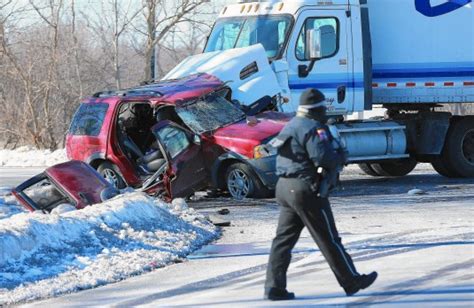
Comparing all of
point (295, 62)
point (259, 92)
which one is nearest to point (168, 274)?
point (259, 92)

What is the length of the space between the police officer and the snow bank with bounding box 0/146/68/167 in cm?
1909

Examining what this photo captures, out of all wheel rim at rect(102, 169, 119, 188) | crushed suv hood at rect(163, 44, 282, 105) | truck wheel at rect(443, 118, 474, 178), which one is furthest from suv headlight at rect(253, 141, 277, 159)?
truck wheel at rect(443, 118, 474, 178)

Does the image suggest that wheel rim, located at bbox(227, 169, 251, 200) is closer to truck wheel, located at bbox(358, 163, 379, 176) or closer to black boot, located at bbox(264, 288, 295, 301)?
truck wheel, located at bbox(358, 163, 379, 176)

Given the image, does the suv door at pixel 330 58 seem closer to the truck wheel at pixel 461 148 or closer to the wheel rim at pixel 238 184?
the truck wheel at pixel 461 148

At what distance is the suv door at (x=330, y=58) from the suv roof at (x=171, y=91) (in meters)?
2.00

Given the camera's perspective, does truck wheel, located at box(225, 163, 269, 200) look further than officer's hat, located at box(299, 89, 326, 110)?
Yes

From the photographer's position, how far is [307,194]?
25.5 feet

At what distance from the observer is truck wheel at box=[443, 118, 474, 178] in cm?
1930

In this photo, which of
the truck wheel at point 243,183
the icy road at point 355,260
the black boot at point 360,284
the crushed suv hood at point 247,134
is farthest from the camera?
the truck wheel at point 243,183

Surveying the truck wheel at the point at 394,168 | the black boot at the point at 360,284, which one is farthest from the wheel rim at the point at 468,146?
the black boot at the point at 360,284

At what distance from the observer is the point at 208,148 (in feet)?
51.9

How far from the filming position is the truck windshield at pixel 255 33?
59.7 feet

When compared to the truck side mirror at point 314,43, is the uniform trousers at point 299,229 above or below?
below

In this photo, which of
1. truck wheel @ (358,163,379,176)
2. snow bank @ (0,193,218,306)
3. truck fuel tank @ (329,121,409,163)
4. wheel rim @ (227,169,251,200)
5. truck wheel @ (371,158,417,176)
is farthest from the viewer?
truck wheel @ (358,163,379,176)
